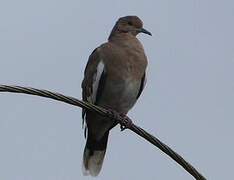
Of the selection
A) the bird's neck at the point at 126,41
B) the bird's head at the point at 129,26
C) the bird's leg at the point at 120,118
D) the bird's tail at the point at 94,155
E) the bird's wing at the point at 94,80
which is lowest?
the bird's tail at the point at 94,155

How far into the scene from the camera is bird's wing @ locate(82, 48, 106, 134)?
7.25 metres

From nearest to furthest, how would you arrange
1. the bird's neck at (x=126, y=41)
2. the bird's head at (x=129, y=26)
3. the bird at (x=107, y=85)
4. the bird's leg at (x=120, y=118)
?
the bird's leg at (x=120, y=118)
the bird at (x=107, y=85)
the bird's neck at (x=126, y=41)
the bird's head at (x=129, y=26)

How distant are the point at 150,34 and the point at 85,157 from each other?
51.6 inches

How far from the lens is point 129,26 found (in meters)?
8.03

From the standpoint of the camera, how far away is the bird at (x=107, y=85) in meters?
7.25

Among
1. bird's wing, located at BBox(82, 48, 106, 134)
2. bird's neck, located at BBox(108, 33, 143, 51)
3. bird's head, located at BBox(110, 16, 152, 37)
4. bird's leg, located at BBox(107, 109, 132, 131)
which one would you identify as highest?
bird's head, located at BBox(110, 16, 152, 37)

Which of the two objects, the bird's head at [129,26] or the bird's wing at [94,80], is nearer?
the bird's wing at [94,80]

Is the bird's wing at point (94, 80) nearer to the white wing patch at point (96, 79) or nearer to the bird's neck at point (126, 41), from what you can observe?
the white wing patch at point (96, 79)

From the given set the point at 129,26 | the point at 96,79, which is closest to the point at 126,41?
the point at 129,26

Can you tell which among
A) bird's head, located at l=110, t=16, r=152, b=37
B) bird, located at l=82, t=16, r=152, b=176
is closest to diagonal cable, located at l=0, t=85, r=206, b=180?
bird, located at l=82, t=16, r=152, b=176

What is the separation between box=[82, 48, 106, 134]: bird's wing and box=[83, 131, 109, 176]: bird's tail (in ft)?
1.09

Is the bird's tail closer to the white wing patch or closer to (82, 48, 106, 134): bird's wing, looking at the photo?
(82, 48, 106, 134): bird's wing

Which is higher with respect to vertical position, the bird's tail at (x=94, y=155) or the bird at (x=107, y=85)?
the bird at (x=107, y=85)

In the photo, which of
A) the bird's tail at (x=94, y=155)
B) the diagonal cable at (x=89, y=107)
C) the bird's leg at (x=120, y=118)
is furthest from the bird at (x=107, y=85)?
the diagonal cable at (x=89, y=107)
